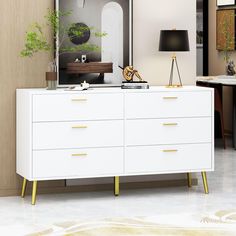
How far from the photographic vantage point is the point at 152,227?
16.1ft

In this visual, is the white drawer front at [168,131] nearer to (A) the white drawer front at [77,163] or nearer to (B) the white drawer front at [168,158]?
(B) the white drawer front at [168,158]

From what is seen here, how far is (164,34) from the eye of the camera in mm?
6219

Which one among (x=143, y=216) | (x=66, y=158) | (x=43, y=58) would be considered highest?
(x=43, y=58)

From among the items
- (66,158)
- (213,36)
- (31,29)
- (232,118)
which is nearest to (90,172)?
(66,158)

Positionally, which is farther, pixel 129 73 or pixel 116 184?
pixel 129 73

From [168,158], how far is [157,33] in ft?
3.59

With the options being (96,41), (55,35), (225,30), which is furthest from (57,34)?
(225,30)

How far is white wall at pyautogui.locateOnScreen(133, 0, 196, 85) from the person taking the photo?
6328mm

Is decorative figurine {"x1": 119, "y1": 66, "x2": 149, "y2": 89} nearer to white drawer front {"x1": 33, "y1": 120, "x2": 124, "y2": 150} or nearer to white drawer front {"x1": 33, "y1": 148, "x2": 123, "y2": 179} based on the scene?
white drawer front {"x1": 33, "y1": 120, "x2": 124, "y2": 150}

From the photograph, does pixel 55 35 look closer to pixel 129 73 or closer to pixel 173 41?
pixel 129 73

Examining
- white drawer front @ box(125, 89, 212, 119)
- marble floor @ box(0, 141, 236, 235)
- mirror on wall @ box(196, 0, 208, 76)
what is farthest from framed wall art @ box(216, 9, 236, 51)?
white drawer front @ box(125, 89, 212, 119)

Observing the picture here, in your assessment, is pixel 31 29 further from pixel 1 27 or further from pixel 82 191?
pixel 82 191

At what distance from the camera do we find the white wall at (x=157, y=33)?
6.33 metres

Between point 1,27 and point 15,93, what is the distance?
1.71 ft
